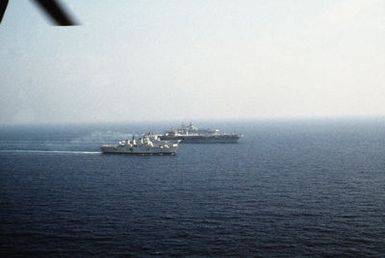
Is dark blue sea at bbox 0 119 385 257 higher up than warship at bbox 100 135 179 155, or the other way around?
warship at bbox 100 135 179 155

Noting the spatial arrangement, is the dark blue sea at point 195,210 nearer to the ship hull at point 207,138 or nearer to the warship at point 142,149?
the warship at point 142,149

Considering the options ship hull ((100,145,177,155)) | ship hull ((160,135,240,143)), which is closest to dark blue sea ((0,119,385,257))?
ship hull ((100,145,177,155))

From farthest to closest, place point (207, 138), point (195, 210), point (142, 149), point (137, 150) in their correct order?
point (207, 138)
point (137, 150)
point (142, 149)
point (195, 210)

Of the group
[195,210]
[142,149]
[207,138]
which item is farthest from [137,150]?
[195,210]

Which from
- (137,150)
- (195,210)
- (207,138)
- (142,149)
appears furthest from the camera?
(207,138)

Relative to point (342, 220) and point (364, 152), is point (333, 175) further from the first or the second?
point (364, 152)

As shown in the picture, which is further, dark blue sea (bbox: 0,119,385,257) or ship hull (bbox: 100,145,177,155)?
ship hull (bbox: 100,145,177,155)

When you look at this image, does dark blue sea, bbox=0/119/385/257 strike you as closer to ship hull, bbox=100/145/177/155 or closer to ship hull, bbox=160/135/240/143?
ship hull, bbox=100/145/177/155

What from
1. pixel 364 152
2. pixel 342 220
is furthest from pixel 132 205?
pixel 364 152

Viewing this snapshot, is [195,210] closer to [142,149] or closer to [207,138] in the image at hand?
[142,149]
